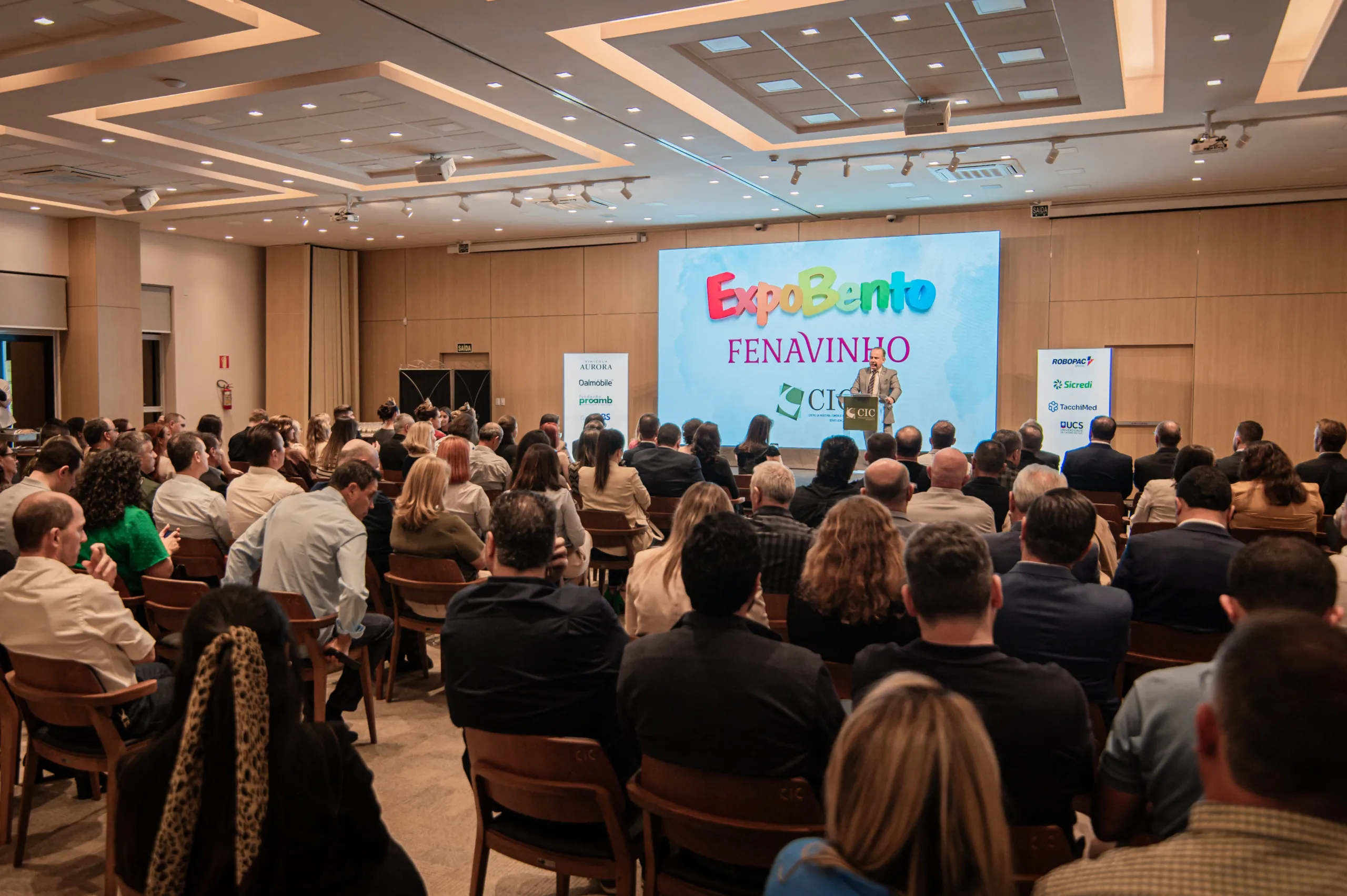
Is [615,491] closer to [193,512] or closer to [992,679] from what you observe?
[193,512]

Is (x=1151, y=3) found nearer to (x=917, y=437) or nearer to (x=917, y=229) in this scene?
(x=917, y=437)

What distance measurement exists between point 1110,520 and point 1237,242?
260 inches

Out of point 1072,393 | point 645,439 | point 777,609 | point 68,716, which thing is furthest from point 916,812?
point 1072,393

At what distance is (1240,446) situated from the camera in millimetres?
8250

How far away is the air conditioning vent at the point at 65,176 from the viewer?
10914 mm

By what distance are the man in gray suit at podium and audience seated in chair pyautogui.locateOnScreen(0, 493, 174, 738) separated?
9876mm

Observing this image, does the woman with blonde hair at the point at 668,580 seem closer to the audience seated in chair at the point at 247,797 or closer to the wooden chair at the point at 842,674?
the wooden chair at the point at 842,674

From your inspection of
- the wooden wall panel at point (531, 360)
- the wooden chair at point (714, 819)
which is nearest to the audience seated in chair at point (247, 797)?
the wooden chair at point (714, 819)

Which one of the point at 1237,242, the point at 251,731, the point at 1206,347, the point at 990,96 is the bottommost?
the point at 251,731

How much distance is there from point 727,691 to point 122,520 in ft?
11.2

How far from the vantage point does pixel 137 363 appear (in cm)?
1451

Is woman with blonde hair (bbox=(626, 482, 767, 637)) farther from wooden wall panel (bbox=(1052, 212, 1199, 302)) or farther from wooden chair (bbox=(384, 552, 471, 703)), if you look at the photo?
wooden wall panel (bbox=(1052, 212, 1199, 302))

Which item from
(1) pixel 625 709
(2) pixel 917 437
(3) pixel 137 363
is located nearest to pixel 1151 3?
(2) pixel 917 437

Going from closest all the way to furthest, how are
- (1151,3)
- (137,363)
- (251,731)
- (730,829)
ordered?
1. (251,731)
2. (730,829)
3. (1151,3)
4. (137,363)
